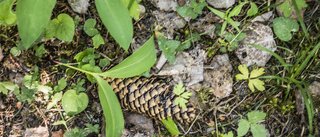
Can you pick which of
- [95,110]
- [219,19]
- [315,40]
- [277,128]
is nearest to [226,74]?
[219,19]

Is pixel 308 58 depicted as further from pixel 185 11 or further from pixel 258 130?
pixel 185 11

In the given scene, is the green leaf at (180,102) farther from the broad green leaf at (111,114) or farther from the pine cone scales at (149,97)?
the broad green leaf at (111,114)

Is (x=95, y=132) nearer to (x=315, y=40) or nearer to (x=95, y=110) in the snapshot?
(x=95, y=110)

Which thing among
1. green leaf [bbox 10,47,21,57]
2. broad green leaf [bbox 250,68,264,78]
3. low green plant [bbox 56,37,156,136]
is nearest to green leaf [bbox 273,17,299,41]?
broad green leaf [bbox 250,68,264,78]

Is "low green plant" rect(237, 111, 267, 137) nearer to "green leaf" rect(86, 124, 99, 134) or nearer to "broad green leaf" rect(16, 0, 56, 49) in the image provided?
"green leaf" rect(86, 124, 99, 134)

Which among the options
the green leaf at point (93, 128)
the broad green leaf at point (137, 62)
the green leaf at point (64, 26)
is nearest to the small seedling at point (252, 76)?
the broad green leaf at point (137, 62)
